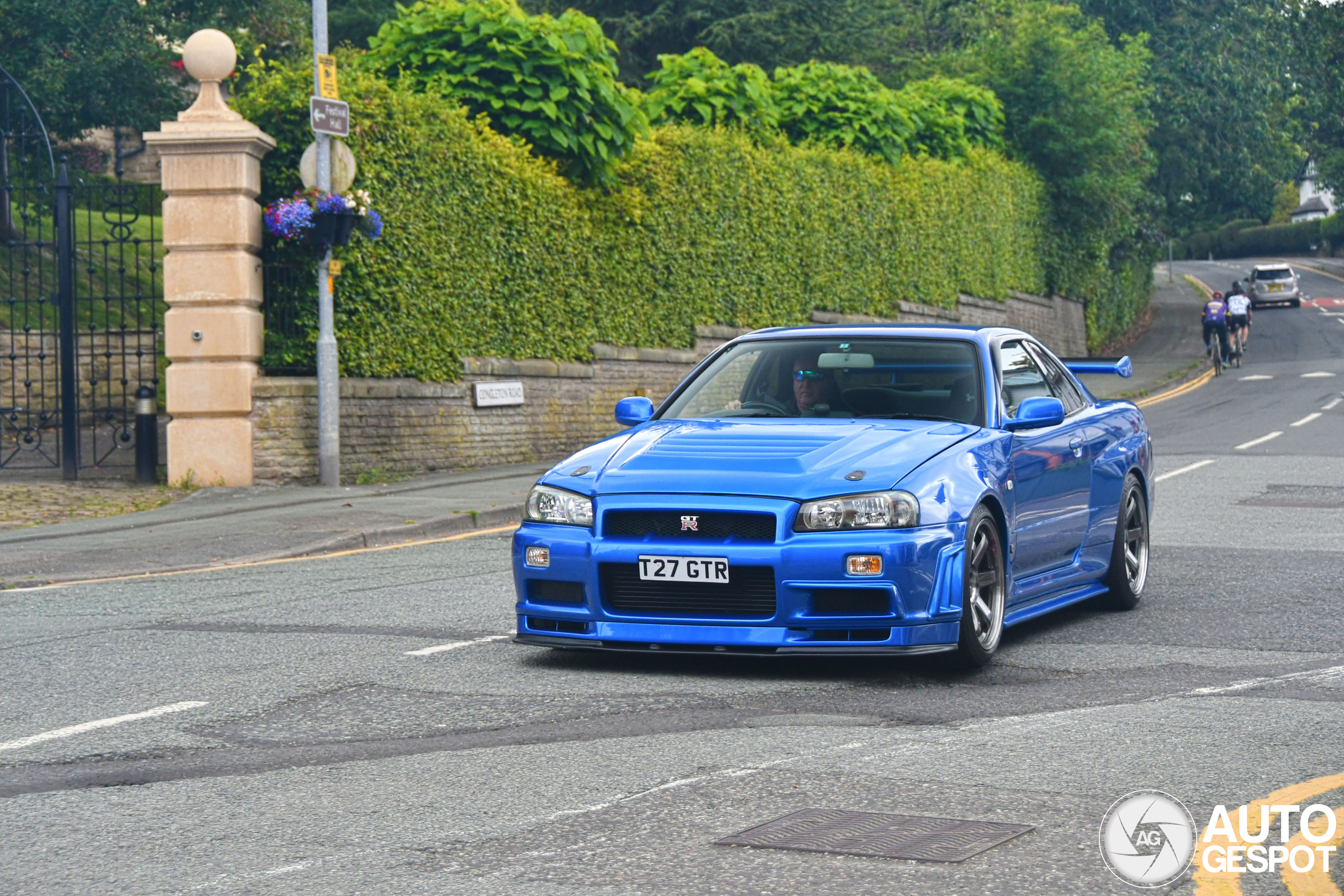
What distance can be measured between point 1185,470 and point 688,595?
14.0 meters

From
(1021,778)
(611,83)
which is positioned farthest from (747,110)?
(1021,778)

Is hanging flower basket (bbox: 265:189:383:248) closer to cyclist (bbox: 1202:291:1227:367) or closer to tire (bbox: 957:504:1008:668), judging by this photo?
tire (bbox: 957:504:1008:668)

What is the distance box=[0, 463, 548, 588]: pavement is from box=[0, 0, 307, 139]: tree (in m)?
16.5

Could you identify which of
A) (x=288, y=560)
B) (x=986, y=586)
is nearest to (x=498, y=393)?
(x=288, y=560)

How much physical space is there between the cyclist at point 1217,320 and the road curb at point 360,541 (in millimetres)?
30002

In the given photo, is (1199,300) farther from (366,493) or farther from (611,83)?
(366,493)

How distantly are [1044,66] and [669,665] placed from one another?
37.9 m

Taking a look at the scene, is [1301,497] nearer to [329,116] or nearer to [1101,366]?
[1101,366]

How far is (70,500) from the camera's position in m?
16.2

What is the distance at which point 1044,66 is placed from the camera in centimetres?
4291

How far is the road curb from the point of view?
11.8m

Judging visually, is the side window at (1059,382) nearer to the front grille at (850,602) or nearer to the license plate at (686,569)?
the front grille at (850,602)

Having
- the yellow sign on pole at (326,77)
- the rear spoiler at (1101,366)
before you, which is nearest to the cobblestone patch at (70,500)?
the yellow sign on pole at (326,77)

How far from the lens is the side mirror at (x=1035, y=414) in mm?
8258
